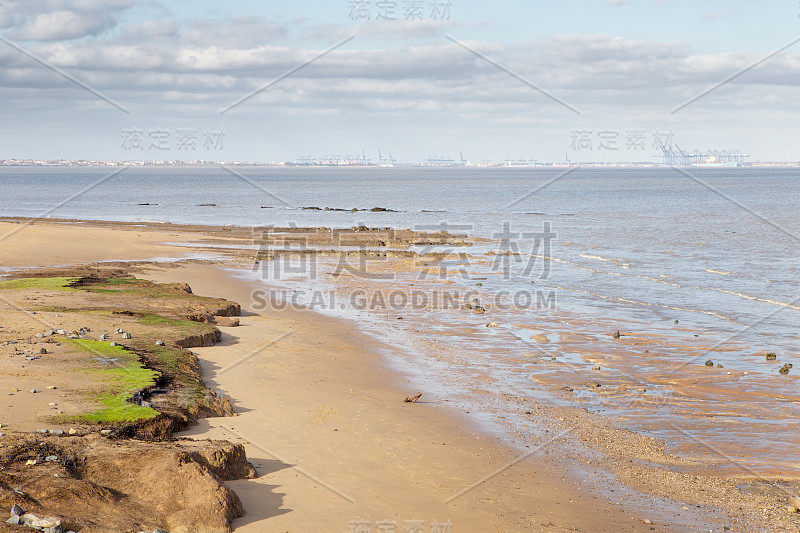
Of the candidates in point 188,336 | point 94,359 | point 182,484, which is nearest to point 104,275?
point 188,336

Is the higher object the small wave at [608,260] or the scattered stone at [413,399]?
the small wave at [608,260]

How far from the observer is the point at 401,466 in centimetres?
881

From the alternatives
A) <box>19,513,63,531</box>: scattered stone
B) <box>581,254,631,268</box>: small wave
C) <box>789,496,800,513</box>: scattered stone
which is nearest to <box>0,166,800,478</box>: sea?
<box>581,254,631,268</box>: small wave

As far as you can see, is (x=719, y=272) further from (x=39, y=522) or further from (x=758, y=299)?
(x=39, y=522)

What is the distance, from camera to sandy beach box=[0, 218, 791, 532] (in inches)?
292

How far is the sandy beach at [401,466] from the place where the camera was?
7.42 metres

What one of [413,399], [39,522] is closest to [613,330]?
[413,399]

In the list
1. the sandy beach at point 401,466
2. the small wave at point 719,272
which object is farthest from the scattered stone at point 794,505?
the small wave at point 719,272

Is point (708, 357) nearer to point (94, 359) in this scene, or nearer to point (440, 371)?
point (440, 371)

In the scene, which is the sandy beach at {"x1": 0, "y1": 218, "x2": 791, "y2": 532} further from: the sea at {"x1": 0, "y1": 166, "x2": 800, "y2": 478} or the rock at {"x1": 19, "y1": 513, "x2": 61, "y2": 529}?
the rock at {"x1": 19, "y1": 513, "x2": 61, "y2": 529}

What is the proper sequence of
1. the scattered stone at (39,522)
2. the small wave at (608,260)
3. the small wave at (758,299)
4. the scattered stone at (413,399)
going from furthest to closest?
the small wave at (608,260), the small wave at (758,299), the scattered stone at (413,399), the scattered stone at (39,522)

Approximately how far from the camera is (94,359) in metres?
10.6

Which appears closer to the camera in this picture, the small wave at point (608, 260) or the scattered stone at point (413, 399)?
the scattered stone at point (413, 399)

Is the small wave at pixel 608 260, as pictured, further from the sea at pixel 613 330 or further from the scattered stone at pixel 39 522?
the scattered stone at pixel 39 522
